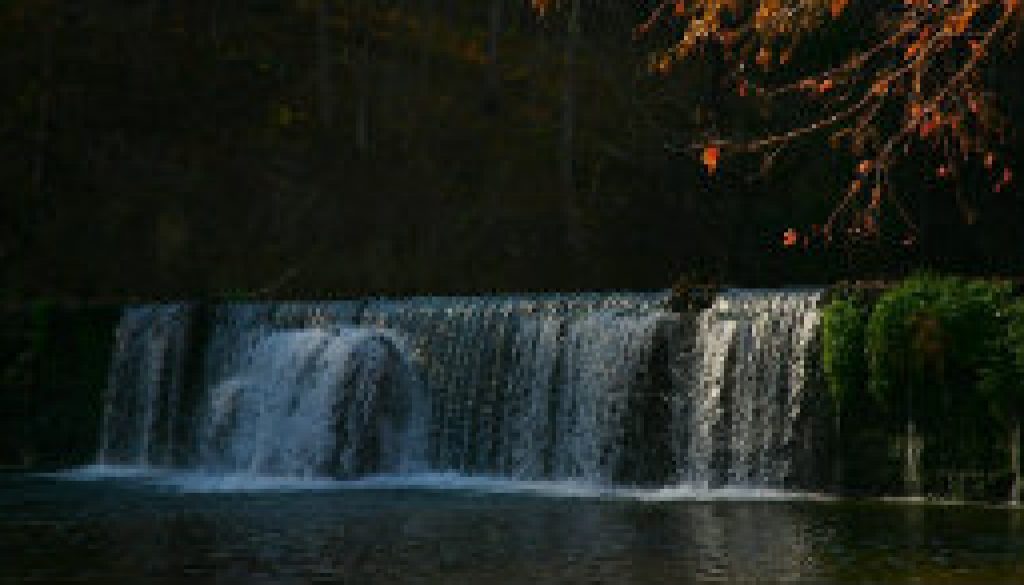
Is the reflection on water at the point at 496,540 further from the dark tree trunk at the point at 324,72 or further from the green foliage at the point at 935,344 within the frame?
the dark tree trunk at the point at 324,72

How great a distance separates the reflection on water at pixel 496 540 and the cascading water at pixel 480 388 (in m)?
1.97

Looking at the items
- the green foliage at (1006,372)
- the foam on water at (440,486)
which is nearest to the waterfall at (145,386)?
the foam on water at (440,486)

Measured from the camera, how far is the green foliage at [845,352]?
1894cm

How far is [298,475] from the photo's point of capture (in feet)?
76.7

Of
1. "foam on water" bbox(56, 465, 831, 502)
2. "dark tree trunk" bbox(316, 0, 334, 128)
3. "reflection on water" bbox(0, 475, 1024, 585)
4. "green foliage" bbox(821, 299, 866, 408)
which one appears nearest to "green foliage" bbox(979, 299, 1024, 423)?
"reflection on water" bbox(0, 475, 1024, 585)

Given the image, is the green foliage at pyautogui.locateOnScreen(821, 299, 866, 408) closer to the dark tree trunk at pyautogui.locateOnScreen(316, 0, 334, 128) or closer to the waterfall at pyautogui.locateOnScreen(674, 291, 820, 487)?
the waterfall at pyautogui.locateOnScreen(674, 291, 820, 487)

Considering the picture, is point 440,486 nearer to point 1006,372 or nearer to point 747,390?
point 747,390

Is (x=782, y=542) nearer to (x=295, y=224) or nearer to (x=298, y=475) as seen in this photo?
(x=298, y=475)

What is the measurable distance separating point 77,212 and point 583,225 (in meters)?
11.0

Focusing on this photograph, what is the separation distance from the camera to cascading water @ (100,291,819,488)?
2022cm

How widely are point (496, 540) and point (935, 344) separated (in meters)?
6.35

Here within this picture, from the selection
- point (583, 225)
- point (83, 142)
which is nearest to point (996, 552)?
point (583, 225)

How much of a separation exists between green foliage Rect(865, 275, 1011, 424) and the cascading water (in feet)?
3.91

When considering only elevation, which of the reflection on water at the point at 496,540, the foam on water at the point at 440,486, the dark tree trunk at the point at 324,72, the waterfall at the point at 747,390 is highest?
the dark tree trunk at the point at 324,72
